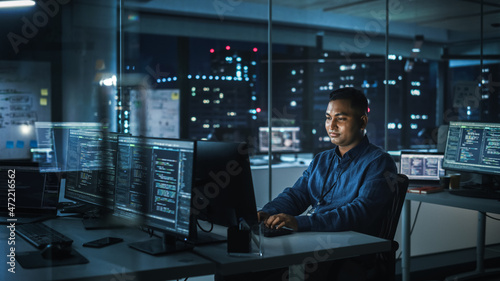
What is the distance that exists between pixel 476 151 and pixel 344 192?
5.28 feet

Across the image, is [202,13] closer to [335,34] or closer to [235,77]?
[235,77]

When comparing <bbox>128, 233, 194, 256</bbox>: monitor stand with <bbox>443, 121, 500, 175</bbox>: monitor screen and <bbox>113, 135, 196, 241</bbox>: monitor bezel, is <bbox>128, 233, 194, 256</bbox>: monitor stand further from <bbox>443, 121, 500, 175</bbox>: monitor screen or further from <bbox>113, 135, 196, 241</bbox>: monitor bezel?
<bbox>443, 121, 500, 175</bbox>: monitor screen

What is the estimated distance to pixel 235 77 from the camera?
24.9 feet

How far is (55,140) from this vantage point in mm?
3035

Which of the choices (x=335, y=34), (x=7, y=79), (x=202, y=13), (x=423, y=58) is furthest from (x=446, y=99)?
(x=7, y=79)

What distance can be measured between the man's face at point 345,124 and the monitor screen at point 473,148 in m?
1.40

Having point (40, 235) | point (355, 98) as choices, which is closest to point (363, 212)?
point (355, 98)

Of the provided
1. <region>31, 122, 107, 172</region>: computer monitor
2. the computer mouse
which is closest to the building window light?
<region>31, 122, 107, 172</region>: computer monitor

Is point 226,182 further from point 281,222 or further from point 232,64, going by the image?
point 232,64

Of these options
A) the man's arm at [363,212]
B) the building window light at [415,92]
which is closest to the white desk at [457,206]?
the man's arm at [363,212]

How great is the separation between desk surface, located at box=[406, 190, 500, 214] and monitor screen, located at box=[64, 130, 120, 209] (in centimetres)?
223

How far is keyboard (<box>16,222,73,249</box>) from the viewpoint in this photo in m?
2.06

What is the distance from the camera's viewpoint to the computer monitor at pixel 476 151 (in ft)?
11.4

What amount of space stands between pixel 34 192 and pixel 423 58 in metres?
8.14
